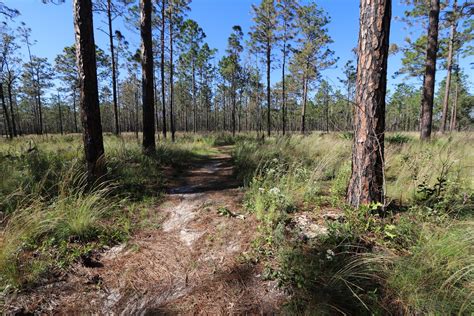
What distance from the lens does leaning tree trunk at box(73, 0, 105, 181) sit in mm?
3717

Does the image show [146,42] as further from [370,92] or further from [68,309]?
[68,309]

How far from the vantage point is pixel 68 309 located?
1.67 meters

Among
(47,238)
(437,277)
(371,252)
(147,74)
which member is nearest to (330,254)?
(371,252)

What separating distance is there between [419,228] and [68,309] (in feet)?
10.3

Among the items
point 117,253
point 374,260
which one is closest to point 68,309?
point 117,253

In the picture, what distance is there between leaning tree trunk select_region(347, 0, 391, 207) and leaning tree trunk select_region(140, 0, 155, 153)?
6.23m

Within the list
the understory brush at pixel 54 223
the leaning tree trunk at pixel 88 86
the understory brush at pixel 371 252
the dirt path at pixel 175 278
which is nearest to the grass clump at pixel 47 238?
the understory brush at pixel 54 223

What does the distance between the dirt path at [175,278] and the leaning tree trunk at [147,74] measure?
500 cm

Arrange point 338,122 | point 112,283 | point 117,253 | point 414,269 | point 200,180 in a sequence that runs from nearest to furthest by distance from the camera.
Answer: point 414,269 → point 112,283 → point 117,253 → point 338,122 → point 200,180

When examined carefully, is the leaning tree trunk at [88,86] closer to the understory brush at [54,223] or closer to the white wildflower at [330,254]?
the understory brush at [54,223]

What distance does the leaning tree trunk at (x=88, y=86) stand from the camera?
372 cm

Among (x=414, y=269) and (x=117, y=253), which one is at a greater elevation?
(x=414, y=269)

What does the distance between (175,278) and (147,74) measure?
6892mm

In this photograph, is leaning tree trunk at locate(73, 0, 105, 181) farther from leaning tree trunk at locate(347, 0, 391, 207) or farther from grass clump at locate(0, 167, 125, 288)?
leaning tree trunk at locate(347, 0, 391, 207)
